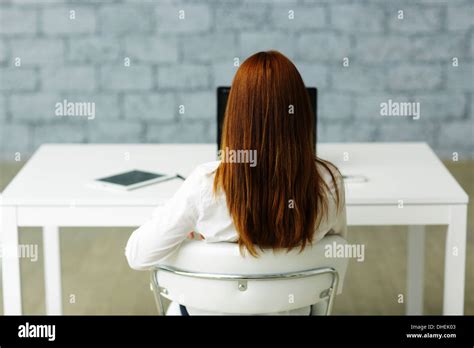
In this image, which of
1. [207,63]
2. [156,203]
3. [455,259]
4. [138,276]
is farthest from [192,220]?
[207,63]

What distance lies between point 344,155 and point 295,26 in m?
2.15

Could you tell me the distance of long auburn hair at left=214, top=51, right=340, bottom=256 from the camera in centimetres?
183

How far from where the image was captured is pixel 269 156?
6.04ft

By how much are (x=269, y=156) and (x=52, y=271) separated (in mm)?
1345

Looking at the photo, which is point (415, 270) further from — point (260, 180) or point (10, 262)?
point (10, 262)

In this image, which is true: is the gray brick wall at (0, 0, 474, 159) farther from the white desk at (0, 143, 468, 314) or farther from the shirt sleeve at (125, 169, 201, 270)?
the shirt sleeve at (125, 169, 201, 270)

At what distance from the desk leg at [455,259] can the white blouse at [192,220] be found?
62 centimetres

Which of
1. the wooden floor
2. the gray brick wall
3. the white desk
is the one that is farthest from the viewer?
the gray brick wall

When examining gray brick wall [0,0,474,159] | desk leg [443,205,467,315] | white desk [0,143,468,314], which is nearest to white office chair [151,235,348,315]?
white desk [0,143,468,314]

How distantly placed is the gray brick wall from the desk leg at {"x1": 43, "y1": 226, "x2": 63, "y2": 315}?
2.25 m

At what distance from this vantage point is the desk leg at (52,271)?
9.47 ft

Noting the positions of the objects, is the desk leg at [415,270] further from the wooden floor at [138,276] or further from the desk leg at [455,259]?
the desk leg at [455,259]

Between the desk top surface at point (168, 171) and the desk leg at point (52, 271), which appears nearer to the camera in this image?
the desk top surface at point (168, 171)

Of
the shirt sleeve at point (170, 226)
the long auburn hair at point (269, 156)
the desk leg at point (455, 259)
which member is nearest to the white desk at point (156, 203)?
the desk leg at point (455, 259)
